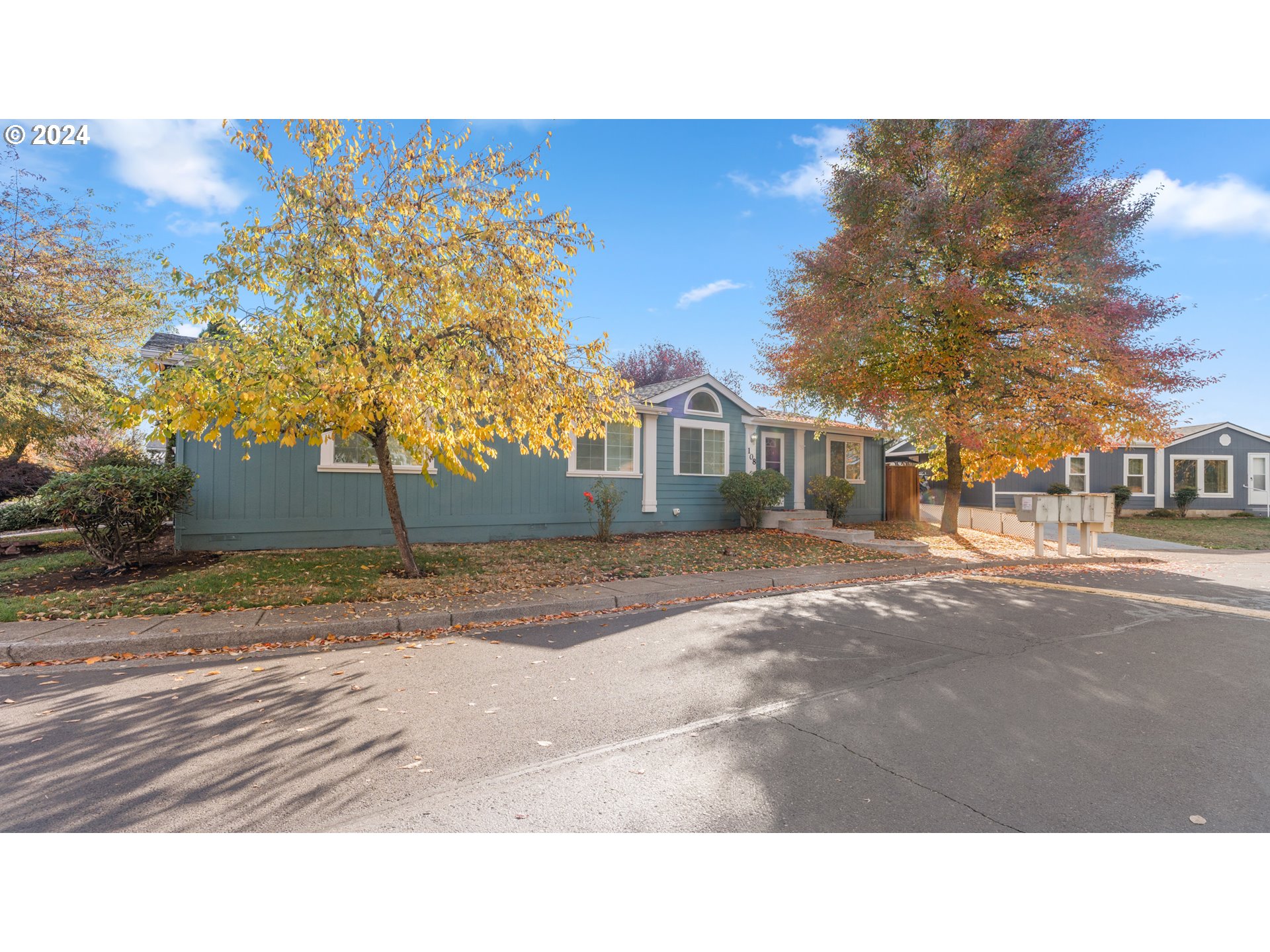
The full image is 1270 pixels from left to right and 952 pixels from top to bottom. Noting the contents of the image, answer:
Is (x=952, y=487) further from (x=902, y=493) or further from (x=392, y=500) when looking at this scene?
(x=392, y=500)

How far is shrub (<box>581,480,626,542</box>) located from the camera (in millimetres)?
13141

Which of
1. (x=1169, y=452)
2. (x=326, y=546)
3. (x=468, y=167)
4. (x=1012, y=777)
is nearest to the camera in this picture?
(x=1012, y=777)

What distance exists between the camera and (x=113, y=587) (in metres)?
7.25

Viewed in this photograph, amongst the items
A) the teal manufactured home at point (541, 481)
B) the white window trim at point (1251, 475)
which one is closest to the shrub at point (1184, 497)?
the white window trim at point (1251, 475)

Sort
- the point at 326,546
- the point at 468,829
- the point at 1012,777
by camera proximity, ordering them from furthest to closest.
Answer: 1. the point at 326,546
2. the point at 1012,777
3. the point at 468,829

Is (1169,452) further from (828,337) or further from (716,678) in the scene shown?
(716,678)

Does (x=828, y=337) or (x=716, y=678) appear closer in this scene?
(x=716, y=678)

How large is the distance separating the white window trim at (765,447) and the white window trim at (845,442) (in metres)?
1.54

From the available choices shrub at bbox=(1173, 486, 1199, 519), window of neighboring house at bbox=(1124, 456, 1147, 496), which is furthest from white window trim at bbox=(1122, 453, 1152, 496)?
shrub at bbox=(1173, 486, 1199, 519)

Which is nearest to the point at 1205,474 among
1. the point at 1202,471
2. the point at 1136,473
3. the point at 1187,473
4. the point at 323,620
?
the point at 1202,471

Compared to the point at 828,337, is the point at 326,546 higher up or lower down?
lower down

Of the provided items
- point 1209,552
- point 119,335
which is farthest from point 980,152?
point 119,335

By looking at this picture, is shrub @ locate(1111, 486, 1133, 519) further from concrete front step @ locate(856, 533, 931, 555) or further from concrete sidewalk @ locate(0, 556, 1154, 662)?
concrete sidewalk @ locate(0, 556, 1154, 662)

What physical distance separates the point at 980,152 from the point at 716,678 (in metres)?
14.0
